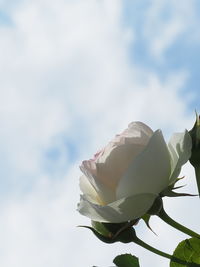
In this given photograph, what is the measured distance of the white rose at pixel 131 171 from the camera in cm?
92

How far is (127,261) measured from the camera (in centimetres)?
103

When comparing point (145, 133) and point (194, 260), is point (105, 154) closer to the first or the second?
point (145, 133)

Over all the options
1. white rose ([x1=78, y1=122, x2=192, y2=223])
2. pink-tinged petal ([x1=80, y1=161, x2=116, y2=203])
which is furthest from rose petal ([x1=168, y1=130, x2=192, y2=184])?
pink-tinged petal ([x1=80, y1=161, x2=116, y2=203])

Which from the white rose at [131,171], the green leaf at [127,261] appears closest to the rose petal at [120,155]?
the white rose at [131,171]

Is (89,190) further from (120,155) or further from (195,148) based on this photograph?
(195,148)

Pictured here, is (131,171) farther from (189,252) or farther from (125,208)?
(189,252)

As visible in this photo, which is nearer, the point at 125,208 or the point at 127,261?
the point at 125,208

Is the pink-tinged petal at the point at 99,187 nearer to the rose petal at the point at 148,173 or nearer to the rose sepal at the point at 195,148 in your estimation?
the rose petal at the point at 148,173

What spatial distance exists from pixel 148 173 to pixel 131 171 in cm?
3

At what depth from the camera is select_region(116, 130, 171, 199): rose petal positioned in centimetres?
94

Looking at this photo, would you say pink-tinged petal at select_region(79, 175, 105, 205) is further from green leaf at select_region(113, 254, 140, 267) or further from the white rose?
green leaf at select_region(113, 254, 140, 267)

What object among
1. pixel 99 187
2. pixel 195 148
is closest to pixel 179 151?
pixel 195 148

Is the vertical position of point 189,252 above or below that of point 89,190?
below

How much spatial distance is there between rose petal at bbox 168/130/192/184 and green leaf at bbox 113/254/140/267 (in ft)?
0.60
